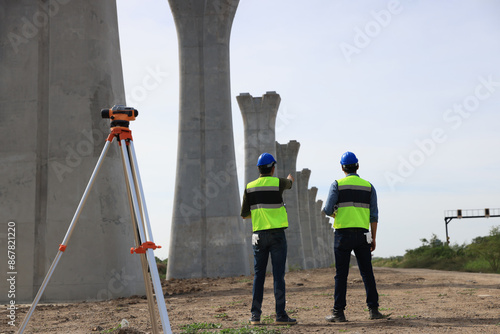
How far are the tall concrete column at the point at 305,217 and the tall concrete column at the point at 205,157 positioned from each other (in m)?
29.0

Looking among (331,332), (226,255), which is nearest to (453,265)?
(226,255)

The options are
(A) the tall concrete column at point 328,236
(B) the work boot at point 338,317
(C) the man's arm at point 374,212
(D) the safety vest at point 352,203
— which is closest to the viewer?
(B) the work boot at point 338,317

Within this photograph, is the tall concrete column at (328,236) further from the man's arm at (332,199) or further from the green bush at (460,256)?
the man's arm at (332,199)

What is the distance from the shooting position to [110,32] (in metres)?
12.3

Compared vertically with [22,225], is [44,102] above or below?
above

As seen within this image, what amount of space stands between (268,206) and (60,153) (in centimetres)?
562

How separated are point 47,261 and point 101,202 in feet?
5.05

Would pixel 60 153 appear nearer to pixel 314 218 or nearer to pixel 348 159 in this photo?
pixel 348 159

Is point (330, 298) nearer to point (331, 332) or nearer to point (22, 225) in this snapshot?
point (331, 332)

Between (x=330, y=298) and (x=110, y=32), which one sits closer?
(x=330, y=298)

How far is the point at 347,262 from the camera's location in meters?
7.60

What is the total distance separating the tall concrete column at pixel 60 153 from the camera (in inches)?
452

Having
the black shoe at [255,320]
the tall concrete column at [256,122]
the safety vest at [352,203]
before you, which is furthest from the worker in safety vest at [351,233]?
the tall concrete column at [256,122]

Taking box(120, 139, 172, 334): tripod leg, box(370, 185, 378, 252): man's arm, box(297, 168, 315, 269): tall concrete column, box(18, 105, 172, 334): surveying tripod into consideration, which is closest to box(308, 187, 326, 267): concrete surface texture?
box(297, 168, 315, 269): tall concrete column
